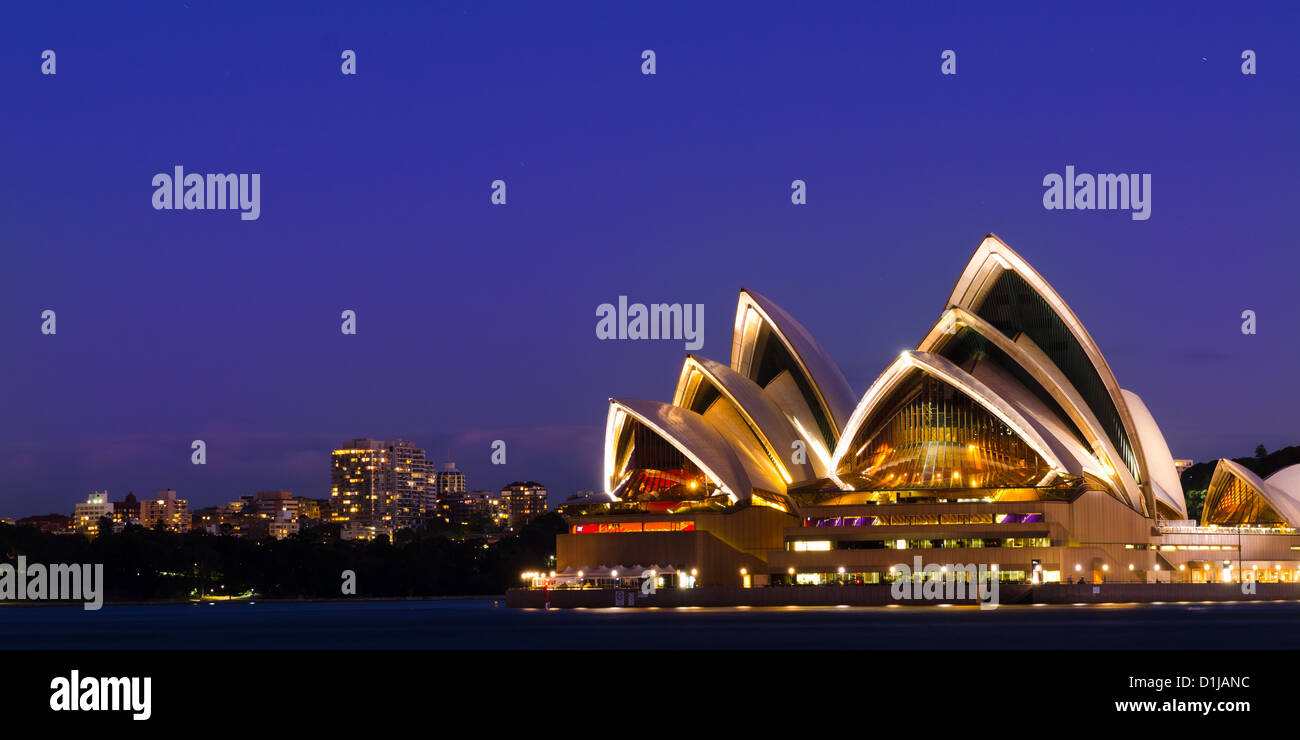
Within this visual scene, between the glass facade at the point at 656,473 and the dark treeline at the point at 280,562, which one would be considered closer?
the glass facade at the point at 656,473

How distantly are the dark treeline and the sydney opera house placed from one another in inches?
2881

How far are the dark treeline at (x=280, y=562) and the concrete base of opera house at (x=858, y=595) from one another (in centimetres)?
7638

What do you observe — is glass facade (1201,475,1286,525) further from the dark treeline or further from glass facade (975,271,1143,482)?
the dark treeline

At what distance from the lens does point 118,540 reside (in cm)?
16475

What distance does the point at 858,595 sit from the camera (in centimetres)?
9544

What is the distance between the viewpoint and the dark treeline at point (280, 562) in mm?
163375

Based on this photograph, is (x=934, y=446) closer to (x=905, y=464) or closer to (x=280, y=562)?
(x=905, y=464)

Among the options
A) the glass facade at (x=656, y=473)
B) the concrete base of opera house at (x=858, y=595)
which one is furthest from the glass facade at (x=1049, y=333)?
the glass facade at (x=656, y=473)

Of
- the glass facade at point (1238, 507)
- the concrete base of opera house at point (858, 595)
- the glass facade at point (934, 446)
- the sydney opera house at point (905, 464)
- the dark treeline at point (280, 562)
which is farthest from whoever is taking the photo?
the dark treeline at point (280, 562)

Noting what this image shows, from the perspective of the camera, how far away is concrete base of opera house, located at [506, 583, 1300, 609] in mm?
93438

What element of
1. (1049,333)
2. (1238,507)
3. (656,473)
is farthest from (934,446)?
(1238,507)

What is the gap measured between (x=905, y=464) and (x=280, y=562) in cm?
9129

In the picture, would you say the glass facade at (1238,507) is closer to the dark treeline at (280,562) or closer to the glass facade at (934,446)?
the glass facade at (934,446)
